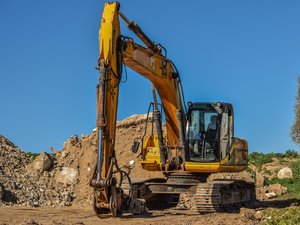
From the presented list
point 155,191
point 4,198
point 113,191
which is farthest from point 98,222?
point 4,198

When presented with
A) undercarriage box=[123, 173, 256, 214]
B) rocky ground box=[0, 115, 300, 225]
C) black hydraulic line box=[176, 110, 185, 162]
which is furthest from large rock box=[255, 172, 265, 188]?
black hydraulic line box=[176, 110, 185, 162]

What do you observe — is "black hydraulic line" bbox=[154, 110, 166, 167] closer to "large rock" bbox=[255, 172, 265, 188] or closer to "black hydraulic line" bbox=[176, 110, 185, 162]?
"black hydraulic line" bbox=[176, 110, 185, 162]

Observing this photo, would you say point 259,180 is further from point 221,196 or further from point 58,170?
point 221,196

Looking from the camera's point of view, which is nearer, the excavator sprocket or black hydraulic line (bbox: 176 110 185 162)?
the excavator sprocket

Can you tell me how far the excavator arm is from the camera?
13164 millimetres

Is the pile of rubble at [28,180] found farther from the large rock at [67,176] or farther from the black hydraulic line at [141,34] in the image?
the black hydraulic line at [141,34]

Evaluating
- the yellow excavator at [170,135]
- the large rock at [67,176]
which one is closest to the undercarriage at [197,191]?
the yellow excavator at [170,135]

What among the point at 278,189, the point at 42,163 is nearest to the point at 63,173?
the point at 42,163

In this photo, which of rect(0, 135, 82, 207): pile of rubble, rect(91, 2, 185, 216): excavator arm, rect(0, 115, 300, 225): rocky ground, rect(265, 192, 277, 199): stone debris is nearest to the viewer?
rect(91, 2, 185, 216): excavator arm

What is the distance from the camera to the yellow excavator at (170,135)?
545 inches

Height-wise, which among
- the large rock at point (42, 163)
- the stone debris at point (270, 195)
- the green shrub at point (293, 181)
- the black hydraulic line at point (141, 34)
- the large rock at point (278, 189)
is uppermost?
the black hydraulic line at point (141, 34)

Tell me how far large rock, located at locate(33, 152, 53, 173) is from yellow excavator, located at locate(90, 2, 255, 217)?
9.27m

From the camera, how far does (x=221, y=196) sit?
53.4 feet

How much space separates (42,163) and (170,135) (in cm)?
1050
